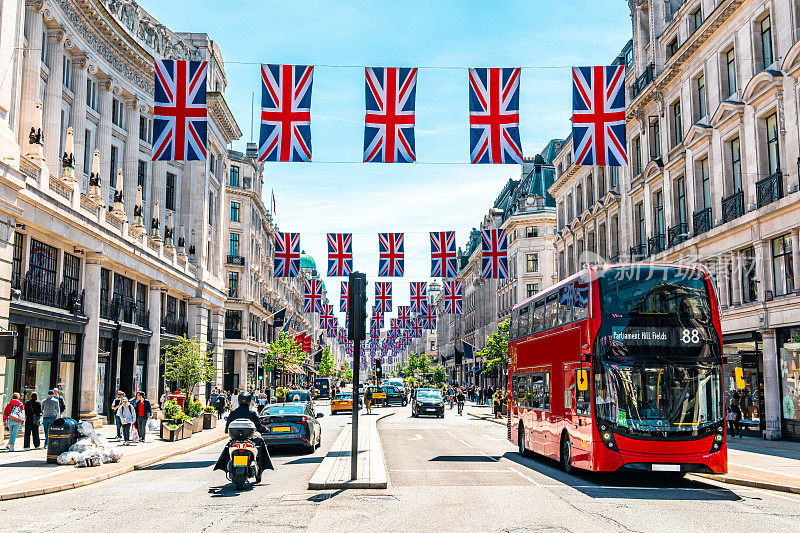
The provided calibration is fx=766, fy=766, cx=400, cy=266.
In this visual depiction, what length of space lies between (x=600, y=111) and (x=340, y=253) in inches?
808

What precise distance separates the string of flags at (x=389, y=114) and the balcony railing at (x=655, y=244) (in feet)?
60.7

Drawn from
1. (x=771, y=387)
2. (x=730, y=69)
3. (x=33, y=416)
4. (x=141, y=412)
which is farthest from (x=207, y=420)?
(x=730, y=69)

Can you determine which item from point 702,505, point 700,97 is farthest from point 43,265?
point 700,97

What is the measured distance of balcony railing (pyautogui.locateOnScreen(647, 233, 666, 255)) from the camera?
37.4 m

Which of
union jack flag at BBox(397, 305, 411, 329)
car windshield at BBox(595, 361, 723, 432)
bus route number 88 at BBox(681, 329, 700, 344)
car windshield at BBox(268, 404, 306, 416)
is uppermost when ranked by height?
union jack flag at BBox(397, 305, 411, 329)

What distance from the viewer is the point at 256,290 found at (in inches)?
3130

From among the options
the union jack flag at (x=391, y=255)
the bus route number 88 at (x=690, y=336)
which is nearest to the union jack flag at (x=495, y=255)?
the union jack flag at (x=391, y=255)

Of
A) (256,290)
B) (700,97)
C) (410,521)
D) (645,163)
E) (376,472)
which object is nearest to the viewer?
(410,521)

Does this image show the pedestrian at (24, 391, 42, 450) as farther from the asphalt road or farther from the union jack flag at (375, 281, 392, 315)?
the union jack flag at (375, 281, 392, 315)

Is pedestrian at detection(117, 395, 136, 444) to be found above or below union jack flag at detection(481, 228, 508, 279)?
below

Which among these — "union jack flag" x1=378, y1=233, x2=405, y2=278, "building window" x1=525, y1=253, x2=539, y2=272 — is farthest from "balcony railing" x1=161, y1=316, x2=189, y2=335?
"building window" x1=525, y1=253, x2=539, y2=272

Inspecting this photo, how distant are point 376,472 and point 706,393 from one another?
22.4 ft

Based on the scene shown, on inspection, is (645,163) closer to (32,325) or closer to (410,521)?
(32,325)

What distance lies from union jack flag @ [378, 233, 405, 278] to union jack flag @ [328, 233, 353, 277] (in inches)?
64.3
